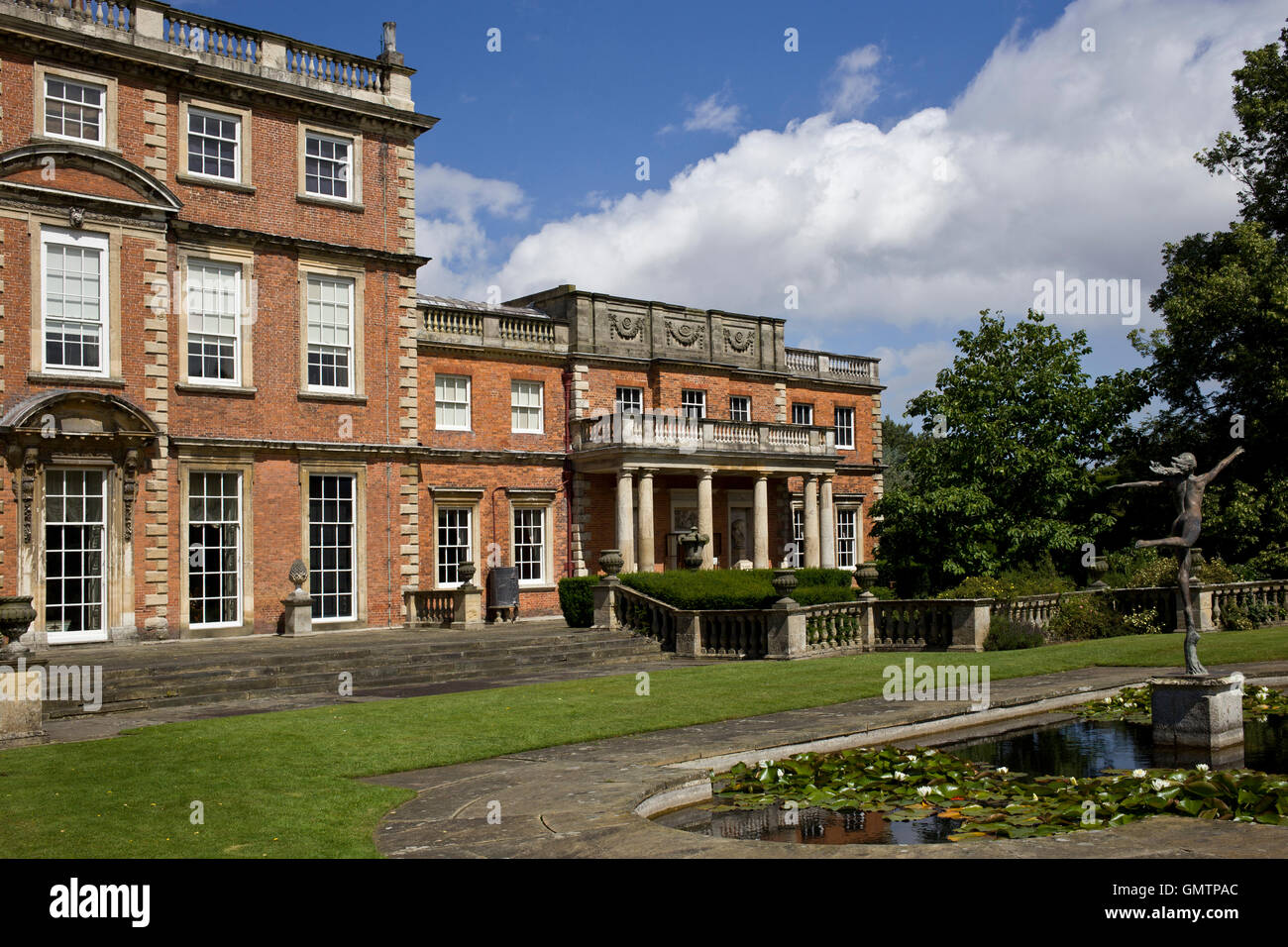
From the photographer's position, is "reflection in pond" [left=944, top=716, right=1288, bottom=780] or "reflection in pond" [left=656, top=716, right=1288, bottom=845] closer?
"reflection in pond" [left=656, top=716, right=1288, bottom=845]

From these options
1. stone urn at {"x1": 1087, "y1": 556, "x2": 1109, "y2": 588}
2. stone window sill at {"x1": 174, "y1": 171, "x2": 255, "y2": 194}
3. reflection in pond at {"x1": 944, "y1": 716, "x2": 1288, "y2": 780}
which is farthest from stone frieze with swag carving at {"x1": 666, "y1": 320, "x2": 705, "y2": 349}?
reflection in pond at {"x1": 944, "y1": 716, "x2": 1288, "y2": 780}

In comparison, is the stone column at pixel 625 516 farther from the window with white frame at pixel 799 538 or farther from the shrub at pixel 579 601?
the window with white frame at pixel 799 538

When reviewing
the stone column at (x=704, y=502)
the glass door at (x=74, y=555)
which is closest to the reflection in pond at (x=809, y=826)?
the glass door at (x=74, y=555)

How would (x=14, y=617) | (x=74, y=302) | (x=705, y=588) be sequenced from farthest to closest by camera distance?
(x=705, y=588) < (x=74, y=302) < (x=14, y=617)

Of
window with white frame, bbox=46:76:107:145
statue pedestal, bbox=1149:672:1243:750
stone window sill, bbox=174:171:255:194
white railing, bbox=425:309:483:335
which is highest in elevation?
window with white frame, bbox=46:76:107:145

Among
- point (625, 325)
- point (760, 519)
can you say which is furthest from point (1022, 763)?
point (625, 325)

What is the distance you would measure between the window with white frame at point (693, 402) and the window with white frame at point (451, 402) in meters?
8.12

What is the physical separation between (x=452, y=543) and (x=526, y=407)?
4786mm

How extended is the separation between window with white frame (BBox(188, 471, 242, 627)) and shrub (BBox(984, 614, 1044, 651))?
15.8 meters

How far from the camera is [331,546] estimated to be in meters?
26.1

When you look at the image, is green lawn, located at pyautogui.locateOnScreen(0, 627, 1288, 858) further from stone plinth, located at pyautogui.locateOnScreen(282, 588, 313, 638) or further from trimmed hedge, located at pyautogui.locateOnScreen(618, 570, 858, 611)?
stone plinth, located at pyautogui.locateOnScreen(282, 588, 313, 638)

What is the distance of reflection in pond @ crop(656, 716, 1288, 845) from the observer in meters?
7.94

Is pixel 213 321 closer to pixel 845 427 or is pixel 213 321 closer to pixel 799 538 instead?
pixel 799 538

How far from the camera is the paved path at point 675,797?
670cm
